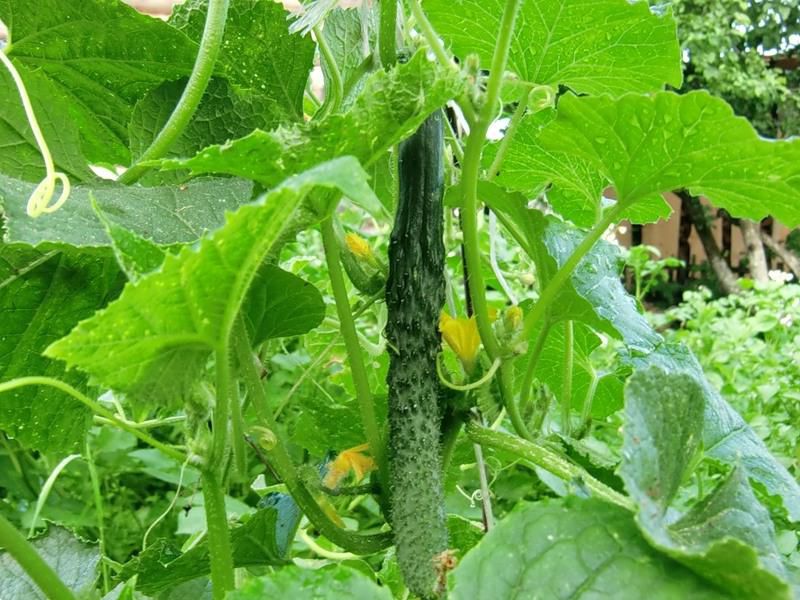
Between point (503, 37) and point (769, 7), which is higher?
point (769, 7)

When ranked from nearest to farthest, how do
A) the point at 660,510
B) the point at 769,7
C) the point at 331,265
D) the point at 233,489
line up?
1. the point at 660,510
2. the point at 331,265
3. the point at 233,489
4. the point at 769,7

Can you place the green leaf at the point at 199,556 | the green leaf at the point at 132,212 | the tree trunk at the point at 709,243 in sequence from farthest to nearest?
the tree trunk at the point at 709,243, the green leaf at the point at 199,556, the green leaf at the point at 132,212

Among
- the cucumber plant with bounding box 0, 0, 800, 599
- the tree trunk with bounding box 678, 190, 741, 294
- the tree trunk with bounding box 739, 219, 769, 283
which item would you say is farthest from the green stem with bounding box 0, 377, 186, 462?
the tree trunk with bounding box 678, 190, 741, 294

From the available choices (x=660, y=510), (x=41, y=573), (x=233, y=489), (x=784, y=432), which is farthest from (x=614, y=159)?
(x=233, y=489)

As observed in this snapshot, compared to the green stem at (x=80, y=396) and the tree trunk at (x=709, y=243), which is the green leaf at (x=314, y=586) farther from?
the tree trunk at (x=709, y=243)

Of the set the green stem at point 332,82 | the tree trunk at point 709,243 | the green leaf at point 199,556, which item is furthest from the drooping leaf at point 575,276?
the tree trunk at point 709,243

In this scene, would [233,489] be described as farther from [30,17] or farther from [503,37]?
[503,37]

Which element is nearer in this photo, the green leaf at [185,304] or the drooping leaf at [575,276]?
the green leaf at [185,304]
